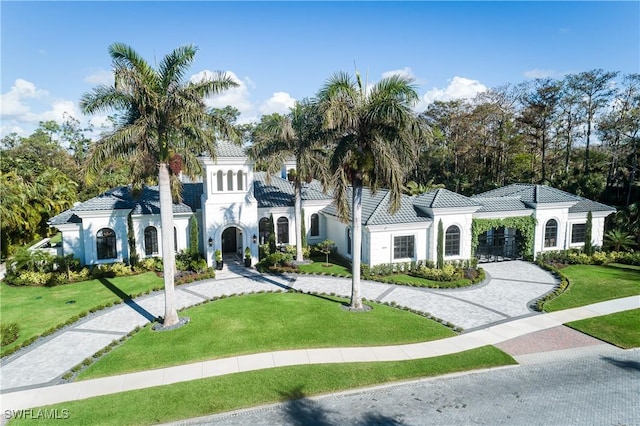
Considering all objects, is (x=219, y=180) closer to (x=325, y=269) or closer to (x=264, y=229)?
(x=264, y=229)

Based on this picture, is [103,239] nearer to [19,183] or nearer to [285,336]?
[19,183]

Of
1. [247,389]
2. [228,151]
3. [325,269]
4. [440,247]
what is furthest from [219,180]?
[247,389]

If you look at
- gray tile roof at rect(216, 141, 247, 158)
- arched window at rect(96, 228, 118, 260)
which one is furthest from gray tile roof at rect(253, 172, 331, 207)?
arched window at rect(96, 228, 118, 260)

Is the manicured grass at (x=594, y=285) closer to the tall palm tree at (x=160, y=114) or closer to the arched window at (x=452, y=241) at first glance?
the arched window at (x=452, y=241)

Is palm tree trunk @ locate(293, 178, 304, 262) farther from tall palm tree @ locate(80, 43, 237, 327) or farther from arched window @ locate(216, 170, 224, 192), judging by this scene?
tall palm tree @ locate(80, 43, 237, 327)

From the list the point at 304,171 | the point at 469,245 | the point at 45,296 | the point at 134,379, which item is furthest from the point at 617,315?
the point at 45,296
